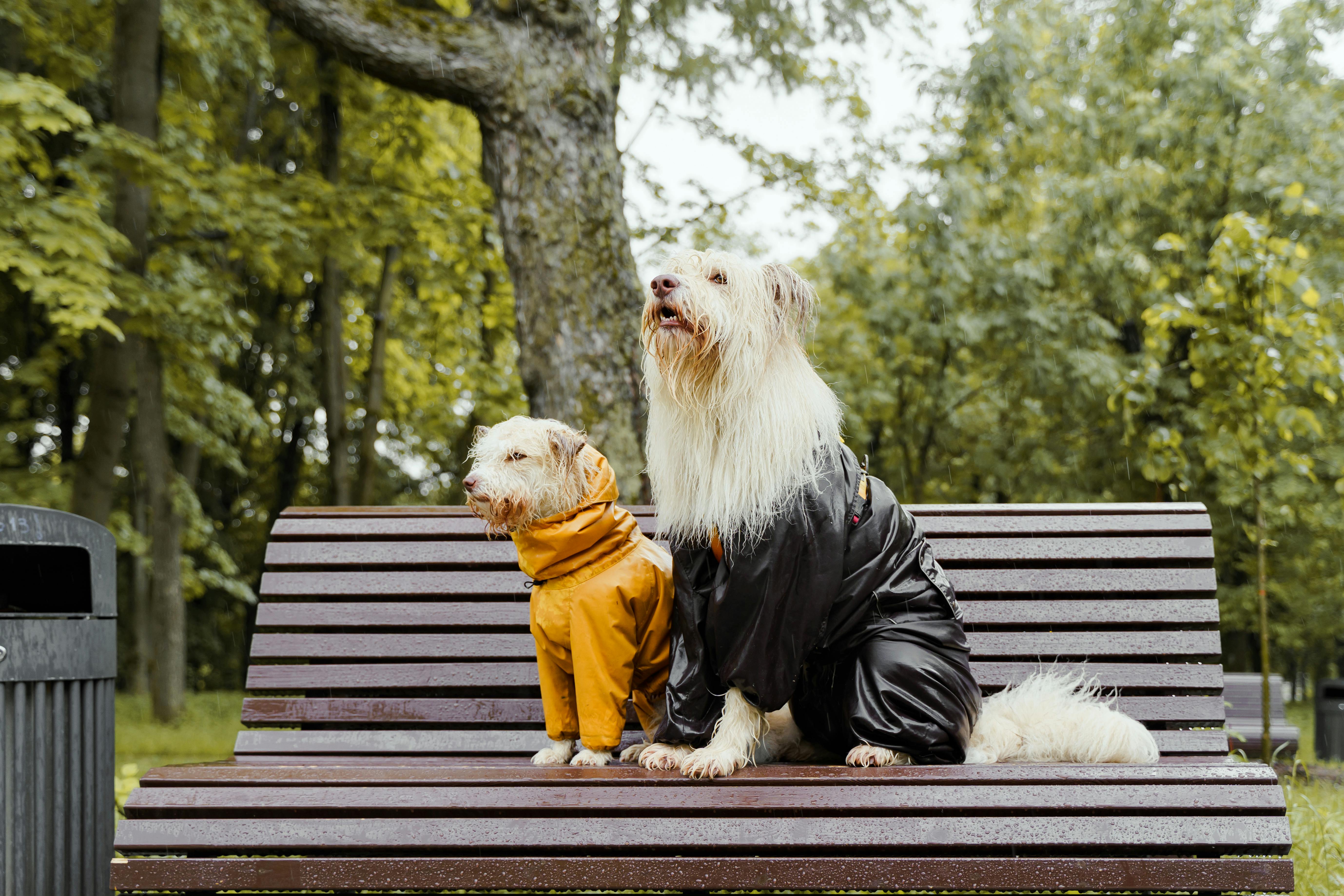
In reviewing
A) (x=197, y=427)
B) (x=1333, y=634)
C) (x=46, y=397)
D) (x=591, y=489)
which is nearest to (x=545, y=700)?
(x=591, y=489)

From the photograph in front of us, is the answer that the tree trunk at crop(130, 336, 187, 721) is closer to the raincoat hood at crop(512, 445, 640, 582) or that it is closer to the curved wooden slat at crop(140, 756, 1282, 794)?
the raincoat hood at crop(512, 445, 640, 582)

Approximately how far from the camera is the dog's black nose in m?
2.64

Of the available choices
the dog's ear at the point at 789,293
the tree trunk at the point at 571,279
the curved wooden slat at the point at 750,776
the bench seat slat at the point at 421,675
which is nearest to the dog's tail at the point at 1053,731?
the curved wooden slat at the point at 750,776

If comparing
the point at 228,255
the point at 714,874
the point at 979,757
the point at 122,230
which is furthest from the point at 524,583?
the point at 228,255

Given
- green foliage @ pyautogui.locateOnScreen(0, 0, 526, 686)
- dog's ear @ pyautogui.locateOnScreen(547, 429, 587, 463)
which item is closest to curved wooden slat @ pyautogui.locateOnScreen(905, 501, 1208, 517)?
dog's ear @ pyautogui.locateOnScreen(547, 429, 587, 463)

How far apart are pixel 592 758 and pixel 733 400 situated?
1.02 metres

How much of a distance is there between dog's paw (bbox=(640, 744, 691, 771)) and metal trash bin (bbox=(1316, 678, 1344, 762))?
8.12m

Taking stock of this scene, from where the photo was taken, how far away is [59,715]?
108 inches

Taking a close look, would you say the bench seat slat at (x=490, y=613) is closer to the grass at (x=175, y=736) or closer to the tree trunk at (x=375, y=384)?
the grass at (x=175, y=736)

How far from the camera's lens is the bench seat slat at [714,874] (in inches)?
86.5

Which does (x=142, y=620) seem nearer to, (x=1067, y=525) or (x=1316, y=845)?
(x=1067, y=525)

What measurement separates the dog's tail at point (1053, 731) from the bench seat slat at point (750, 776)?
0.32 ft

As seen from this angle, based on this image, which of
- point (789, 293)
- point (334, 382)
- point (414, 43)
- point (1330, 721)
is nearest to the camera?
point (789, 293)

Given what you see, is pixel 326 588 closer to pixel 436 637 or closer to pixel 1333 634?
pixel 436 637
